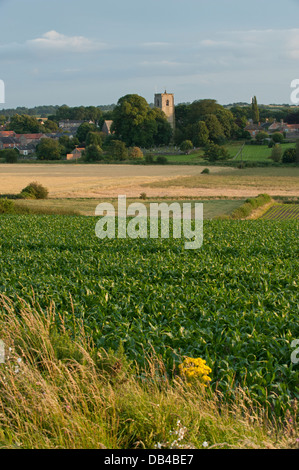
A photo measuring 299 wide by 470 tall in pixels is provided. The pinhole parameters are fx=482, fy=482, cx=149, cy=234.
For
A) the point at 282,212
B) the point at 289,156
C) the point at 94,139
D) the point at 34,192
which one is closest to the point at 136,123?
the point at 94,139

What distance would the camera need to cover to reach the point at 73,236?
65.4 feet

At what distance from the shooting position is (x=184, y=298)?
979 cm

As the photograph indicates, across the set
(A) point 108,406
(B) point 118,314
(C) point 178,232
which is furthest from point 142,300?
(C) point 178,232

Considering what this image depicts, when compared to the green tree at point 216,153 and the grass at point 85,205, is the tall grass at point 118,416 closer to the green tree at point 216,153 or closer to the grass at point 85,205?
the grass at point 85,205

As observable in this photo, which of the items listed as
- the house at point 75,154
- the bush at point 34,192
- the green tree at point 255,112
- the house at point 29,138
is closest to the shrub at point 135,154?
the house at point 75,154

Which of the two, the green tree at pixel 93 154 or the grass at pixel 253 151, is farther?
the green tree at pixel 93 154

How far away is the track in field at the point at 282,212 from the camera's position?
38.2 metres

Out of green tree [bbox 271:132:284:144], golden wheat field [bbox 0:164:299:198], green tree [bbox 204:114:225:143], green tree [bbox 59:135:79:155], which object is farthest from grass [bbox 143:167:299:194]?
green tree [bbox 59:135:79:155]

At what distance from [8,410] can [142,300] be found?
15.8 feet

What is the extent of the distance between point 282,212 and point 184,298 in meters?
33.3

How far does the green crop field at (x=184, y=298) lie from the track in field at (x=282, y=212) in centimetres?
2088

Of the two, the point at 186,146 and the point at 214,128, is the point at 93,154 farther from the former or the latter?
the point at 214,128

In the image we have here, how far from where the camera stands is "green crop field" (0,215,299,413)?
22.4ft
